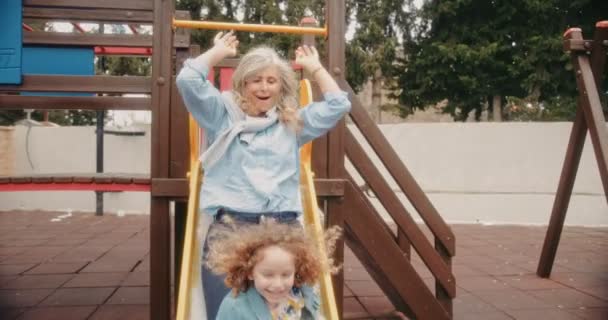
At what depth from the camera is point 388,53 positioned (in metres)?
11.5

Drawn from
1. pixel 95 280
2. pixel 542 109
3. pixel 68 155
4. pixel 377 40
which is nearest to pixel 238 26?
pixel 95 280

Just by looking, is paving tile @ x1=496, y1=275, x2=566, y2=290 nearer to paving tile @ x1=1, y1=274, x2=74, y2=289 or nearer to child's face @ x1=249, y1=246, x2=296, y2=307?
child's face @ x1=249, y1=246, x2=296, y2=307

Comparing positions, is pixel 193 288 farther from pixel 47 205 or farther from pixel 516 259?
pixel 47 205

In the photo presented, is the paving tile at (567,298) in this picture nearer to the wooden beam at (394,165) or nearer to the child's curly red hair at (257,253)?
the wooden beam at (394,165)

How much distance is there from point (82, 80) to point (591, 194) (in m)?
7.48

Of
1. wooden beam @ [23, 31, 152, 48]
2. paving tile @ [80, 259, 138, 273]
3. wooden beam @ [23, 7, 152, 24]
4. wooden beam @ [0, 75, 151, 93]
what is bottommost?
paving tile @ [80, 259, 138, 273]

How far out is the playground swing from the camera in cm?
192

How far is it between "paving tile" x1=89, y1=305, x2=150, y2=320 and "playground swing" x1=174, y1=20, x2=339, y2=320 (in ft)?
3.57

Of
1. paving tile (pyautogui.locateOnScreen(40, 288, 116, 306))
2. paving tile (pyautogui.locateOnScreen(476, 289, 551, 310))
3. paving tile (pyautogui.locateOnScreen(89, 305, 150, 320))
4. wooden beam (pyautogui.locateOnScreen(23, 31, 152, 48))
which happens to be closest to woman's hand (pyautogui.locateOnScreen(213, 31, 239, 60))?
wooden beam (pyautogui.locateOnScreen(23, 31, 152, 48))

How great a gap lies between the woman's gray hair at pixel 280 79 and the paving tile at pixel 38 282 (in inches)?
95.4

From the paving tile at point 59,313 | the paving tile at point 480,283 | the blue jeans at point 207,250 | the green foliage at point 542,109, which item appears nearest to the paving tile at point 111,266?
the paving tile at point 59,313

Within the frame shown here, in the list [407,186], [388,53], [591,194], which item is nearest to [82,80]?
[407,186]

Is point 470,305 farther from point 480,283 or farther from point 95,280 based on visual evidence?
point 95,280

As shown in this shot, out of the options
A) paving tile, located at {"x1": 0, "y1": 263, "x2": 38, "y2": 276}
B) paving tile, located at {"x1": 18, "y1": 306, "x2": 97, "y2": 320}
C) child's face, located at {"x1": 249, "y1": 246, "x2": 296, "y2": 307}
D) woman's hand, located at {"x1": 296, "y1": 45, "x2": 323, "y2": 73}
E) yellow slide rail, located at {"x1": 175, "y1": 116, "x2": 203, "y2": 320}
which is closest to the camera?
child's face, located at {"x1": 249, "y1": 246, "x2": 296, "y2": 307}
